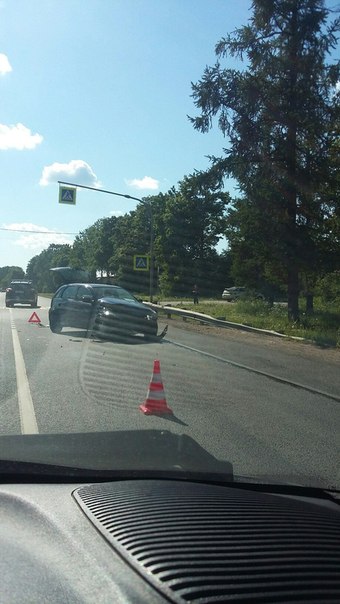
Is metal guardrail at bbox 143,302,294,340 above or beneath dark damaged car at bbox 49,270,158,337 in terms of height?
beneath

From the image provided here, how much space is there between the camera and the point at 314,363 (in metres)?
13.3

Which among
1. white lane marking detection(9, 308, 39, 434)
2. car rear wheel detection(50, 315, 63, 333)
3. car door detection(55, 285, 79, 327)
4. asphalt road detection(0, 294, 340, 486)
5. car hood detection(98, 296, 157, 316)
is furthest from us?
car rear wheel detection(50, 315, 63, 333)

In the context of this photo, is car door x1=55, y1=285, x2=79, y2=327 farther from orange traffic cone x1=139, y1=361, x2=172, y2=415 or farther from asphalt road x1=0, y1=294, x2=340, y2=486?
orange traffic cone x1=139, y1=361, x2=172, y2=415

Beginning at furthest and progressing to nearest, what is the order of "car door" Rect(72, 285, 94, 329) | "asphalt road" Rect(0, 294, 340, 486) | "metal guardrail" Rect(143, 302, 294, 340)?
1. "metal guardrail" Rect(143, 302, 294, 340)
2. "car door" Rect(72, 285, 94, 329)
3. "asphalt road" Rect(0, 294, 340, 486)

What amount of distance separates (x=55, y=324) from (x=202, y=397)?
11.5m

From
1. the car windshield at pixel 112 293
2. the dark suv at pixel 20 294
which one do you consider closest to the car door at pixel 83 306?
the car windshield at pixel 112 293

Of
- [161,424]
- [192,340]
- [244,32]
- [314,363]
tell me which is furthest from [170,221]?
[161,424]

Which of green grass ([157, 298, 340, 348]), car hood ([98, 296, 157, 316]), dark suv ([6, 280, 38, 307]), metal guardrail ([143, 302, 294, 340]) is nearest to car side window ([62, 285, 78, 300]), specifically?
car hood ([98, 296, 157, 316])

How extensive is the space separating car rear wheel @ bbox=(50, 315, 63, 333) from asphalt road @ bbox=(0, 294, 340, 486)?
142 inches

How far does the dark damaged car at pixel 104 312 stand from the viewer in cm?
1612

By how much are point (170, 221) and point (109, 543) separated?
178ft

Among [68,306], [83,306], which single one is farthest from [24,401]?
[68,306]

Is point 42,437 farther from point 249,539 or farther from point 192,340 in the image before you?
point 192,340

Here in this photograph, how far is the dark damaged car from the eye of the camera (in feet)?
52.9
